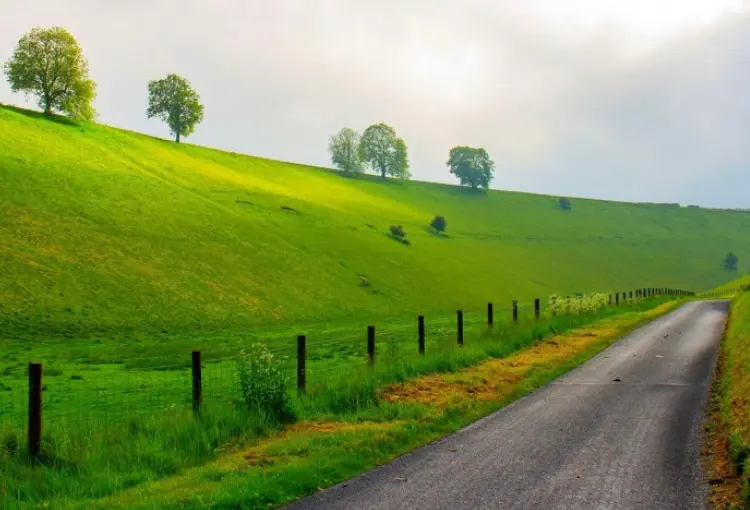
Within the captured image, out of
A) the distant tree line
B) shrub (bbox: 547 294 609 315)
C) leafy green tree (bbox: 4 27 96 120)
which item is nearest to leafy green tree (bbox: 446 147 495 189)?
the distant tree line

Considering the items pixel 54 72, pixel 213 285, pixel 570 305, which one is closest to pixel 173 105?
pixel 54 72

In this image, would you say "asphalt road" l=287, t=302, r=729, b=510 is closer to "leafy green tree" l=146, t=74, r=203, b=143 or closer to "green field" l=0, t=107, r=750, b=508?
"green field" l=0, t=107, r=750, b=508

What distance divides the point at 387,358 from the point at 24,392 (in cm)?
1257

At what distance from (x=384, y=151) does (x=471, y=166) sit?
2313cm

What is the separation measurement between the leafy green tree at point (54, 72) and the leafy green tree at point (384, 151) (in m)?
72.4

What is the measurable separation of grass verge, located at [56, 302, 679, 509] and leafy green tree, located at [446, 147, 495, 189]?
475 ft

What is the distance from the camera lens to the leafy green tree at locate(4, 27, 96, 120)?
291 ft

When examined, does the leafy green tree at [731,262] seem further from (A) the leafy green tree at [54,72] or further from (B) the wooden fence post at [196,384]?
(B) the wooden fence post at [196,384]

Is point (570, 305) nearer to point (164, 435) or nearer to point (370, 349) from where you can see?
point (370, 349)

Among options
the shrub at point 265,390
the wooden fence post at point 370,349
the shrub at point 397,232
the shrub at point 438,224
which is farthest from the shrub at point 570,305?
the shrub at point 438,224

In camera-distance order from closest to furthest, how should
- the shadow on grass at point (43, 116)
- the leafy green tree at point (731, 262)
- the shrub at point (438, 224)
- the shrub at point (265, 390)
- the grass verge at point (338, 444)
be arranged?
the grass verge at point (338, 444)
the shrub at point (265, 390)
the shadow on grass at point (43, 116)
the shrub at point (438, 224)
the leafy green tree at point (731, 262)

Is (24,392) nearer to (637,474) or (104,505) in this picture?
(104,505)

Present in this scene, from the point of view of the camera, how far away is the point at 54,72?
90.2 metres

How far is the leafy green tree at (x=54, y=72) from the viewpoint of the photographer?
291ft
